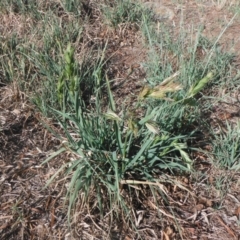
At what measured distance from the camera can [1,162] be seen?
2.37 meters

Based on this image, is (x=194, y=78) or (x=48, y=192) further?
(x=194, y=78)

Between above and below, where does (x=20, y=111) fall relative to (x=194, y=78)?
below

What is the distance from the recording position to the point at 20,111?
2.67 meters

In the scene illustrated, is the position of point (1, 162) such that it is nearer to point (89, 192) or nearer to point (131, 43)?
point (89, 192)

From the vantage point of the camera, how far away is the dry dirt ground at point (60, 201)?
6.77 ft

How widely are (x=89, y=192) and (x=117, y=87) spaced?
1035mm

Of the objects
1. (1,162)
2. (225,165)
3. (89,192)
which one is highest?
(225,165)

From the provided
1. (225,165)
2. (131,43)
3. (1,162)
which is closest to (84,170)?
(1,162)

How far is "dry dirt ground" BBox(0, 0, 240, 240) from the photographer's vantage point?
2.06m

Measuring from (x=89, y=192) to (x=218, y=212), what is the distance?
666 millimetres

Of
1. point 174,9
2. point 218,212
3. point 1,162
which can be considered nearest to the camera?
point 218,212

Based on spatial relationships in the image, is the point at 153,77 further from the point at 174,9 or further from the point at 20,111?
the point at 174,9

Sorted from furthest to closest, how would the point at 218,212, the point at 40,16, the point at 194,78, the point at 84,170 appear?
the point at 40,16 < the point at 194,78 < the point at 218,212 < the point at 84,170

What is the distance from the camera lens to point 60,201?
7.13ft
